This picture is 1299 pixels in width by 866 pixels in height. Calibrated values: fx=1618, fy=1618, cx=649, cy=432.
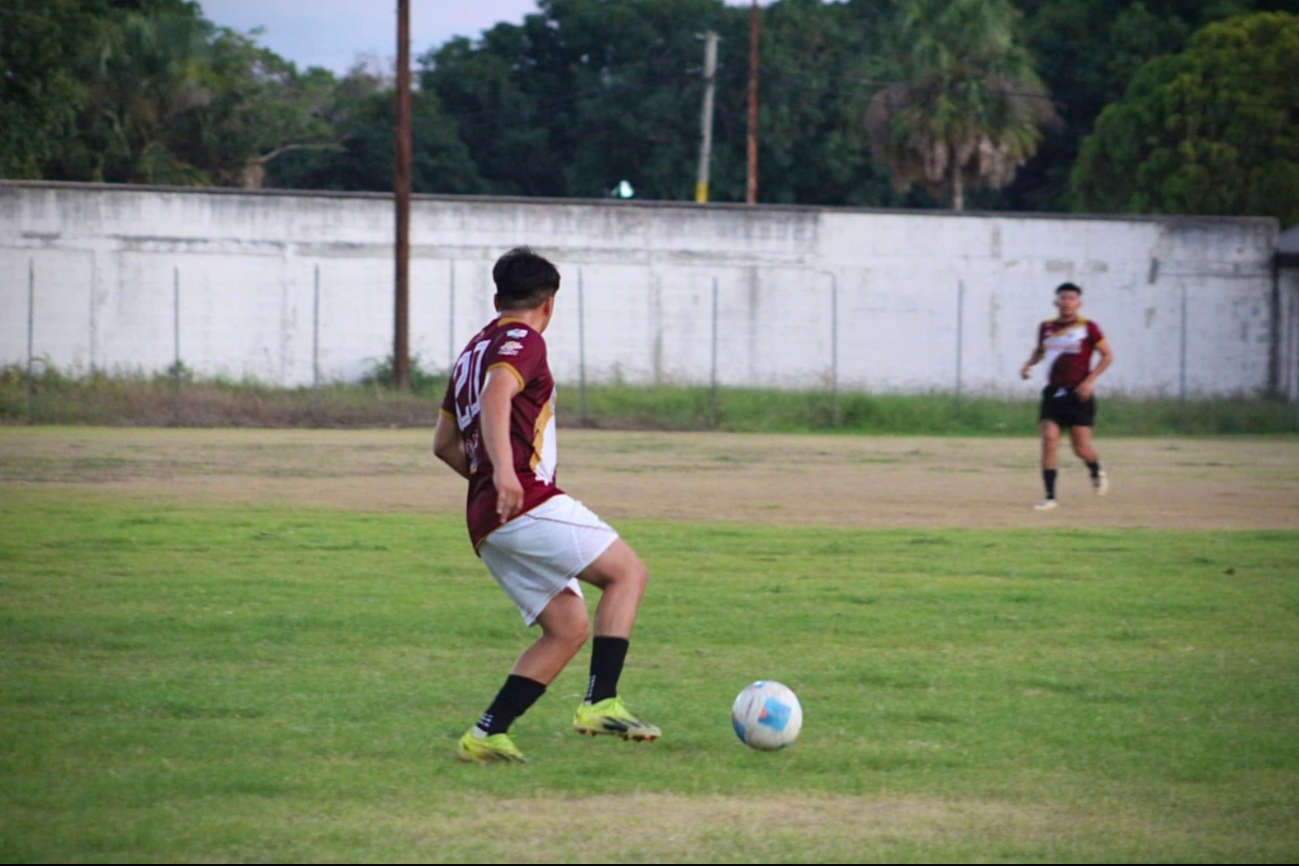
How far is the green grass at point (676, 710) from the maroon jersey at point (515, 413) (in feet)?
3.05

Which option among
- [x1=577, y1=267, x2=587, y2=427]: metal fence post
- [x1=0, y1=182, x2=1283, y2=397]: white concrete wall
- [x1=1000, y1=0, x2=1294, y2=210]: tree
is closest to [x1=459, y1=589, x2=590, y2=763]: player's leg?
[x1=577, y1=267, x2=587, y2=427]: metal fence post

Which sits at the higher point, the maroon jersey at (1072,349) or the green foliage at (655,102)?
the green foliage at (655,102)

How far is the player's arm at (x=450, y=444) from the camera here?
5926mm

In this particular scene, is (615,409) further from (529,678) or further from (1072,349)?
(529,678)

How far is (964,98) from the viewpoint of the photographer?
47562 millimetres

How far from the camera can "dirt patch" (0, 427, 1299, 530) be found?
14.7 m

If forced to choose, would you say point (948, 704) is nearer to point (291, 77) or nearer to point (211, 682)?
point (211, 682)

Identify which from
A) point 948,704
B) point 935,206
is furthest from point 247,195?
point 935,206

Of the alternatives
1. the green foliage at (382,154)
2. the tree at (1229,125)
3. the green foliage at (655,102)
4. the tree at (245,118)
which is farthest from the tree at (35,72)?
the tree at (1229,125)

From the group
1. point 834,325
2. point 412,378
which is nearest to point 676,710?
point 412,378

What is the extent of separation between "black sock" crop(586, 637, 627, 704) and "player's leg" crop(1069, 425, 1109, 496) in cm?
1012

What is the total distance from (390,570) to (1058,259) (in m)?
26.7

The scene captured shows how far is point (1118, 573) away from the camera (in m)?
10.8

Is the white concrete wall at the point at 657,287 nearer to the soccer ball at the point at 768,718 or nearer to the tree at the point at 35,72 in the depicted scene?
the tree at the point at 35,72
